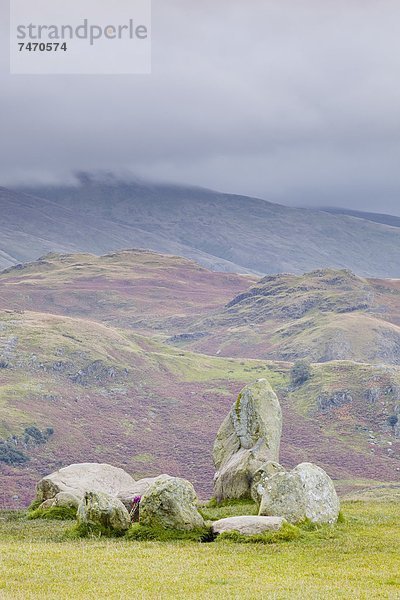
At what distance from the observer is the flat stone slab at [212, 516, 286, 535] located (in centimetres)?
3447

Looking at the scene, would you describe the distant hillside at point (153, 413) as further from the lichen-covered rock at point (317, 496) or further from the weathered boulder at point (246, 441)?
the lichen-covered rock at point (317, 496)

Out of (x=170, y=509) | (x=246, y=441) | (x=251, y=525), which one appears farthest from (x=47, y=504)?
(x=251, y=525)

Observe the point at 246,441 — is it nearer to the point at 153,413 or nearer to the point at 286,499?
the point at 286,499

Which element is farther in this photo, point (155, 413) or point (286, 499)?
point (155, 413)

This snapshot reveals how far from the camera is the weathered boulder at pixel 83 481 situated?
49.2 m

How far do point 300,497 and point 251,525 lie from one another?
391cm

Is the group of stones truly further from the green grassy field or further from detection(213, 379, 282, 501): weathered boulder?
the green grassy field

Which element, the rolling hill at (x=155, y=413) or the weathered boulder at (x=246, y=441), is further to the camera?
the rolling hill at (x=155, y=413)

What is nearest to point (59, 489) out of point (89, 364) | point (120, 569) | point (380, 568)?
point (120, 569)

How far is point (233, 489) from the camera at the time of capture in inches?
2076

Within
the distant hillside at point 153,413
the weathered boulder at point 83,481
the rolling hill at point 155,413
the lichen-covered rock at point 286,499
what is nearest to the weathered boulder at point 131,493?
the weathered boulder at point 83,481

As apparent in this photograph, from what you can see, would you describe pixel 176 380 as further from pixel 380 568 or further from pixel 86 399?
pixel 380 568

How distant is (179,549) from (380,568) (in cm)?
845

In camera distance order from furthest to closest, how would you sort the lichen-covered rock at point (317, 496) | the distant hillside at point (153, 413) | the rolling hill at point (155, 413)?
the distant hillside at point (153, 413), the rolling hill at point (155, 413), the lichen-covered rock at point (317, 496)
